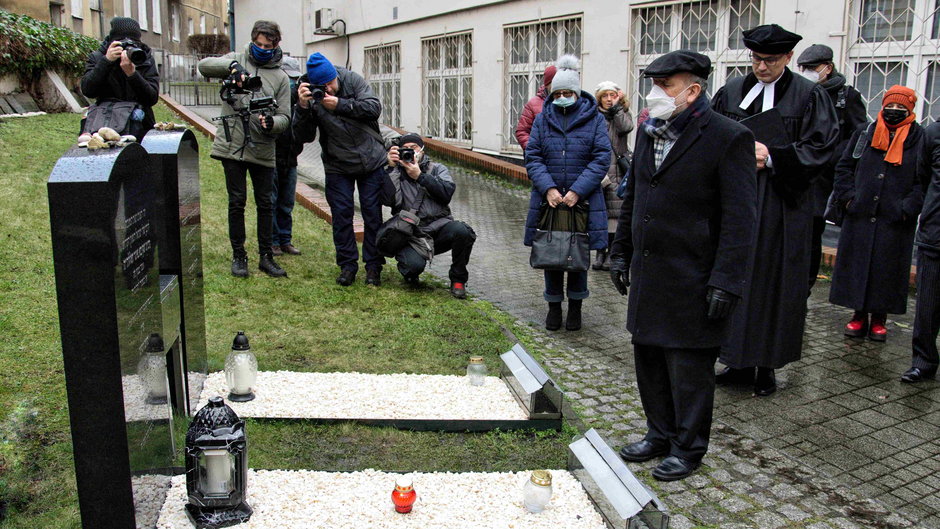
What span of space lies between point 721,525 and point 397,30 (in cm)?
1787

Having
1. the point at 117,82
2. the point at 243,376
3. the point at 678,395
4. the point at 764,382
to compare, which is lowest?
the point at 764,382

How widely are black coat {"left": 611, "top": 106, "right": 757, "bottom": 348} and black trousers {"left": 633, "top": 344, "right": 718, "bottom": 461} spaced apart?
11 centimetres

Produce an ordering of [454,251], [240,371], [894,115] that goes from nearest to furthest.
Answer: [240,371] → [894,115] → [454,251]

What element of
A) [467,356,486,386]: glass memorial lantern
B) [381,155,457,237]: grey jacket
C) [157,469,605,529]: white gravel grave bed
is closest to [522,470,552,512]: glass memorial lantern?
[157,469,605,529]: white gravel grave bed

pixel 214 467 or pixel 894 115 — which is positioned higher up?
pixel 894 115

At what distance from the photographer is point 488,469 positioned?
13.8 feet

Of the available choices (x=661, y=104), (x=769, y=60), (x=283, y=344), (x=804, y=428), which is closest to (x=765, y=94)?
(x=769, y=60)

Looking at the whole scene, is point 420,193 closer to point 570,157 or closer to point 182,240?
point 570,157

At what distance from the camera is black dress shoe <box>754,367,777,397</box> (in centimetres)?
528

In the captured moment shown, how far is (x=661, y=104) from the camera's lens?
3.96 metres

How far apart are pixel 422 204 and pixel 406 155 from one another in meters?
0.47

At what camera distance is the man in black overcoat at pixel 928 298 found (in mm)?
5516

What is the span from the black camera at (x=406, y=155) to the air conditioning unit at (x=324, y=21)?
17.2m

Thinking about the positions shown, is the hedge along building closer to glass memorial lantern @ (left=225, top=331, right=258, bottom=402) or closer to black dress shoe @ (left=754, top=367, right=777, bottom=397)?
black dress shoe @ (left=754, top=367, right=777, bottom=397)
